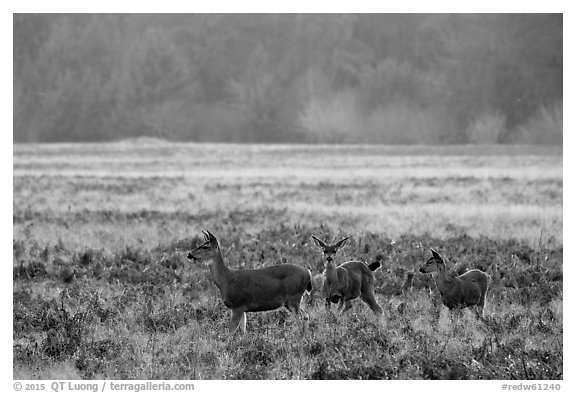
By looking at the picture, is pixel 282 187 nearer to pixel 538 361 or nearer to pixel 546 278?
pixel 546 278

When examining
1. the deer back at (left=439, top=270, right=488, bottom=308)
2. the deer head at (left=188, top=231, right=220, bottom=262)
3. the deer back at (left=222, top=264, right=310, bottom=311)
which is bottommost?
the deer back at (left=439, top=270, right=488, bottom=308)

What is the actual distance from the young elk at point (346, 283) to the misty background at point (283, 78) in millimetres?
59035

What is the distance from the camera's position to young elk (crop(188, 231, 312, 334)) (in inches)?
407

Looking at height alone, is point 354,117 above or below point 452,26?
below

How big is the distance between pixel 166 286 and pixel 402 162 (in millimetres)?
31834

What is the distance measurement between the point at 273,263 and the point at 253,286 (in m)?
3.94

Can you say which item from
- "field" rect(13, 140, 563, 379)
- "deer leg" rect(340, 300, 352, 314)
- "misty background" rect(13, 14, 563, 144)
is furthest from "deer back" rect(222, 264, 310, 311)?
"misty background" rect(13, 14, 563, 144)

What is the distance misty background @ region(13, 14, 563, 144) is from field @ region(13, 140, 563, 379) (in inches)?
1676

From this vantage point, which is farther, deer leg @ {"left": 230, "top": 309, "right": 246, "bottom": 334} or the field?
deer leg @ {"left": 230, "top": 309, "right": 246, "bottom": 334}

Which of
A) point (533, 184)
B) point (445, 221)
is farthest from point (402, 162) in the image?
point (445, 221)

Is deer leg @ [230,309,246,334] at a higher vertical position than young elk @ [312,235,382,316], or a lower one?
lower

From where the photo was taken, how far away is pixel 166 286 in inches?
516

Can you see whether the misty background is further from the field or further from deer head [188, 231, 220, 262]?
deer head [188, 231, 220, 262]

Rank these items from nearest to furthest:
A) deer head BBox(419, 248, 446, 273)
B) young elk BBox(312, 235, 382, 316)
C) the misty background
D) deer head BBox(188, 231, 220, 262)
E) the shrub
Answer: deer head BBox(188, 231, 220, 262) < young elk BBox(312, 235, 382, 316) < deer head BBox(419, 248, 446, 273) < the shrub < the misty background
